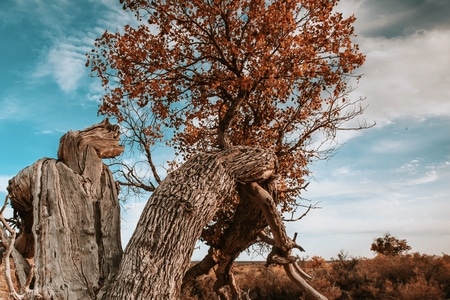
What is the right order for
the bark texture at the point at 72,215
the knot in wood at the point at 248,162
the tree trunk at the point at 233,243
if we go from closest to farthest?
1. the bark texture at the point at 72,215
2. the knot in wood at the point at 248,162
3. the tree trunk at the point at 233,243

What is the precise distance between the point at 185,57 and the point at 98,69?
2522 mm

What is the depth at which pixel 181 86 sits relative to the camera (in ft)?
41.8

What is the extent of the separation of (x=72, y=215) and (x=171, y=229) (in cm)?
166

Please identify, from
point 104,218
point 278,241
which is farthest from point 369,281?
point 104,218

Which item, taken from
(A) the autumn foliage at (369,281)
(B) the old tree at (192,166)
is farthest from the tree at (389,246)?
(B) the old tree at (192,166)

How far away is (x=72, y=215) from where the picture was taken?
673cm

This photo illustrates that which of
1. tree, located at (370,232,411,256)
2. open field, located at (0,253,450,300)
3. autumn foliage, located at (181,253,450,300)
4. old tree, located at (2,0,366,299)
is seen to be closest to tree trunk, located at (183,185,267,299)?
old tree, located at (2,0,366,299)

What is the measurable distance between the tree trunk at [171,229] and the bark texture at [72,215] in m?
0.58

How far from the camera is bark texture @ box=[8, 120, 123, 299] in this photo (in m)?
6.11

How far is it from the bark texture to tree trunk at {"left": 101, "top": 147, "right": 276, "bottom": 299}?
0.58m

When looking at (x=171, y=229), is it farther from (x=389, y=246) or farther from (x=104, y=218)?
(x=389, y=246)

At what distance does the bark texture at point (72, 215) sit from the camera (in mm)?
6105

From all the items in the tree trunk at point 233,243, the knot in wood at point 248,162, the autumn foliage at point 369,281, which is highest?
the knot in wood at point 248,162

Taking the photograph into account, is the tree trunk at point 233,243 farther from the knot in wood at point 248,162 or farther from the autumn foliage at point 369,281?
the autumn foliage at point 369,281
